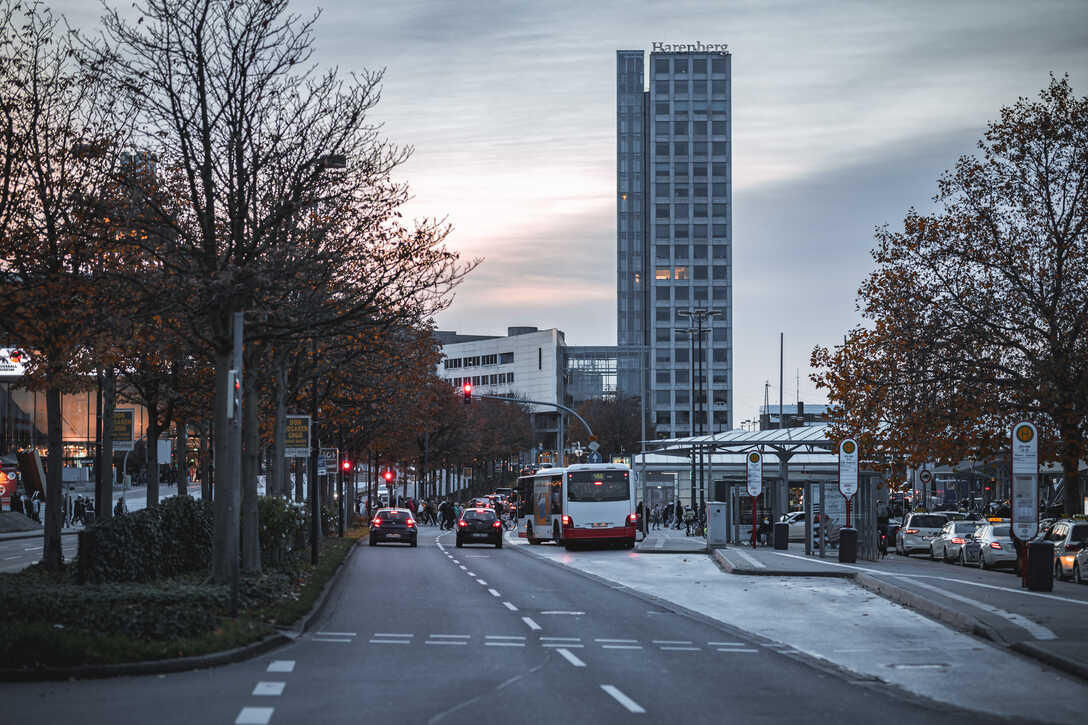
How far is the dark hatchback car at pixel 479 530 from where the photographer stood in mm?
49812

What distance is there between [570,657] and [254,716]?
5501 mm

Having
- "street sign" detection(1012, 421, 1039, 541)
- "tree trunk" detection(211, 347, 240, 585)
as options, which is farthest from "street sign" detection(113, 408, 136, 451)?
"street sign" detection(1012, 421, 1039, 541)

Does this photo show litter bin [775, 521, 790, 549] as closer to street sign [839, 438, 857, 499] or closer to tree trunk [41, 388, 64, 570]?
street sign [839, 438, 857, 499]

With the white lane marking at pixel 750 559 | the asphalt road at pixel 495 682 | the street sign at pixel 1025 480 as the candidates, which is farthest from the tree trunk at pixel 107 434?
the street sign at pixel 1025 480

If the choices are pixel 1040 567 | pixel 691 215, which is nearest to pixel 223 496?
pixel 1040 567

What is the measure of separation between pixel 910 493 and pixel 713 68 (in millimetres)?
60035

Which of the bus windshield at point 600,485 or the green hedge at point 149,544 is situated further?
the bus windshield at point 600,485

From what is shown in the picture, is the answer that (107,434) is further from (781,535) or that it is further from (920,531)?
(920,531)

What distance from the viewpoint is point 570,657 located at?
15438 mm

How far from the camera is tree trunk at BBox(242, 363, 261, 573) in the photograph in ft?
76.3

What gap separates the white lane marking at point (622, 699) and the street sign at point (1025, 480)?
1616 centimetres

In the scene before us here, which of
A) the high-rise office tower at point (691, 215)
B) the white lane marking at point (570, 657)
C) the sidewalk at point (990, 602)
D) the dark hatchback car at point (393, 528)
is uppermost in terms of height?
the high-rise office tower at point (691, 215)

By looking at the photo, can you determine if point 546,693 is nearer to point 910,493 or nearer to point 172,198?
point 172,198

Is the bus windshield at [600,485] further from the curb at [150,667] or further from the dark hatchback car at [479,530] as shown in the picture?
the curb at [150,667]
